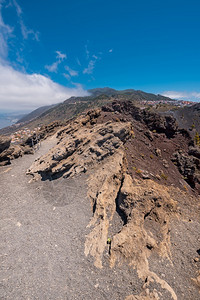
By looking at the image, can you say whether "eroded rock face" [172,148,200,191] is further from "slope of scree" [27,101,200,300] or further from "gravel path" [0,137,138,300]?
"gravel path" [0,137,138,300]

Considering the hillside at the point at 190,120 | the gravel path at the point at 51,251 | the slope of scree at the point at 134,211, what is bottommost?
the gravel path at the point at 51,251

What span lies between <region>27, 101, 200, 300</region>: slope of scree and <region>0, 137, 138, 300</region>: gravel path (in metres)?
0.63

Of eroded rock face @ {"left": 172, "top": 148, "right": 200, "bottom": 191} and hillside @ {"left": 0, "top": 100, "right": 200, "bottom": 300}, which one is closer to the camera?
hillside @ {"left": 0, "top": 100, "right": 200, "bottom": 300}

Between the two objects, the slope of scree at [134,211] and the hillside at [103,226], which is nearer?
the hillside at [103,226]

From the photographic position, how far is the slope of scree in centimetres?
716

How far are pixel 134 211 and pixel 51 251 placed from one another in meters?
5.79

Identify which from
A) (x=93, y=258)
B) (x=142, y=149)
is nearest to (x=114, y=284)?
(x=93, y=258)

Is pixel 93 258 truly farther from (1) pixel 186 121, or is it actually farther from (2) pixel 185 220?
(1) pixel 186 121

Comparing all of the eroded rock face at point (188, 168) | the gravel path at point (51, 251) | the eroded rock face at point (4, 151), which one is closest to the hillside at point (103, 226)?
the gravel path at point (51, 251)

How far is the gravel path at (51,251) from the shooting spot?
641cm

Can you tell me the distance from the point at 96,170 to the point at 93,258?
7.11 meters

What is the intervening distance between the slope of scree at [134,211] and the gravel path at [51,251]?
2.08 feet

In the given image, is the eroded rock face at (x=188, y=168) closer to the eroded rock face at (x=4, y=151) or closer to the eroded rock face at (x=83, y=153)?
the eroded rock face at (x=83, y=153)

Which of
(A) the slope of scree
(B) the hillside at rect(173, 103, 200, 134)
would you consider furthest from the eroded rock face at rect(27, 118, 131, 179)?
(B) the hillside at rect(173, 103, 200, 134)
